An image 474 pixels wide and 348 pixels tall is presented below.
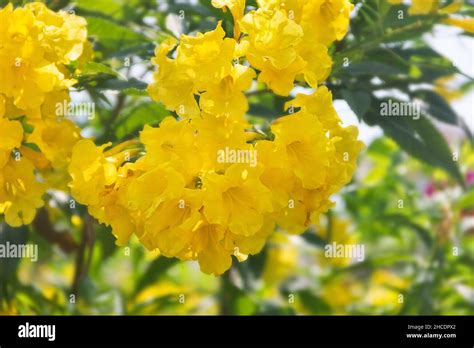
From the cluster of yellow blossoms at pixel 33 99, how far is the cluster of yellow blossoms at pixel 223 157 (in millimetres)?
186

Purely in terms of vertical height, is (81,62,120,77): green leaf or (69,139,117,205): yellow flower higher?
(81,62,120,77): green leaf

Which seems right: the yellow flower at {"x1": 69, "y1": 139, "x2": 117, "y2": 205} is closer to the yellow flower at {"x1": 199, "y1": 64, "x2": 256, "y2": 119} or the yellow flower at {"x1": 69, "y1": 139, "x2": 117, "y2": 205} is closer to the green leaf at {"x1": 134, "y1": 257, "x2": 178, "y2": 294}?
the yellow flower at {"x1": 199, "y1": 64, "x2": 256, "y2": 119}

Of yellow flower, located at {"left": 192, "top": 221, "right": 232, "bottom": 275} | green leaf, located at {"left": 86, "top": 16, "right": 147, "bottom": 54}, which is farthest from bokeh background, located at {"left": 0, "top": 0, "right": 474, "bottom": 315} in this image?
yellow flower, located at {"left": 192, "top": 221, "right": 232, "bottom": 275}

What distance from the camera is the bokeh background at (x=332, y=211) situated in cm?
193

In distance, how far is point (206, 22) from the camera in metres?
1.89

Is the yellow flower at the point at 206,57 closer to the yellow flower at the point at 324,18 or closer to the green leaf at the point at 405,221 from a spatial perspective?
the yellow flower at the point at 324,18

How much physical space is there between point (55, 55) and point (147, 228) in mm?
476

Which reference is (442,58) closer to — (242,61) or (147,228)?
(242,61)

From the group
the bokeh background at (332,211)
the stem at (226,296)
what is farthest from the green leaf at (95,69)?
the stem at (226,296)

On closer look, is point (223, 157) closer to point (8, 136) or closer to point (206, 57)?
point (206, 57)

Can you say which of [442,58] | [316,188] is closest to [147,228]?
[316,188]

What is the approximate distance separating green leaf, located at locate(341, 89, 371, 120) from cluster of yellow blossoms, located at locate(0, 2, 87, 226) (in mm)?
647

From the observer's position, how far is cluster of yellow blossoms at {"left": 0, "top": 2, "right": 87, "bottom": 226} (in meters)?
1.56

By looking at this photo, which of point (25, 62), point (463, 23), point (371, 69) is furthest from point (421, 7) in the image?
point (25, 62)
